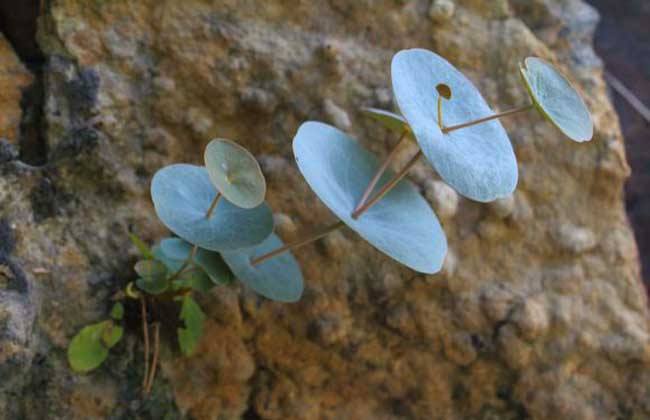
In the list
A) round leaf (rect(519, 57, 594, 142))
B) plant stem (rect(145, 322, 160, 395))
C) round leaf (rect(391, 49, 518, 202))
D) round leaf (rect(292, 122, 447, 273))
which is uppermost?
round leaf (rect(519, 57, 594, 142))

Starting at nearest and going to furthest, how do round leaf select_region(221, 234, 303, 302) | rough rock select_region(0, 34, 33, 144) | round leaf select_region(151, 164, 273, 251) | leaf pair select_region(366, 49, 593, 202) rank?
leaf pair select_region(366, 49, 593, 202) → round leaf select_region(151, 164, 273, 251) → round leaf select_region(221, 234, 303, 302) → rough rock select_region(0, 34, 33, 144)

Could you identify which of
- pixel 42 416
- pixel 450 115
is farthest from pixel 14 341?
pixel 450 115

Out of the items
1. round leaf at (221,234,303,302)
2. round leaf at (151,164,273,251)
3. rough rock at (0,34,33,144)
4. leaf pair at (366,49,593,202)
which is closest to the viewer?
leaf pair at (366,49,593,202)

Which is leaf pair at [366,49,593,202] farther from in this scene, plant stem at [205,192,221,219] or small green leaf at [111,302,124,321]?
small green leaf at [111,302,124,321]

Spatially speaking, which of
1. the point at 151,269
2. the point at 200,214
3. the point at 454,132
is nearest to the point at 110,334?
the point at 151,269

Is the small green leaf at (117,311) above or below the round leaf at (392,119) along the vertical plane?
below

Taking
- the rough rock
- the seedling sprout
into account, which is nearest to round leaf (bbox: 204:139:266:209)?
the seedling sprout

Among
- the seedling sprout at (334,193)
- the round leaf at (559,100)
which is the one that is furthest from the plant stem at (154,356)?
the round leaf at (559,100)

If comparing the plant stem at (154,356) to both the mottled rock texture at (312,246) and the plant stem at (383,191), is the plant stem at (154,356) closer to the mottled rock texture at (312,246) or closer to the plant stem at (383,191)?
the mottled rock texture at (312,246)
